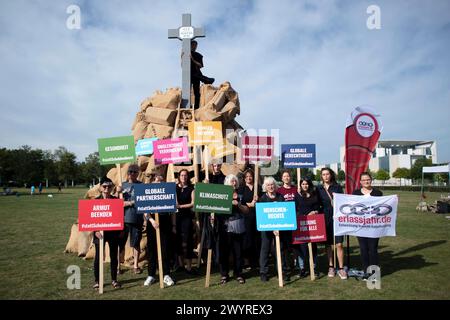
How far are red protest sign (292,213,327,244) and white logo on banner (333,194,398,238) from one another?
11.0 inches

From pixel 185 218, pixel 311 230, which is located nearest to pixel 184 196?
pixel 185 218

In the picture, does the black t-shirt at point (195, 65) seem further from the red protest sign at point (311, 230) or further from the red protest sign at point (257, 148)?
the red protest sign at point (311, 230)

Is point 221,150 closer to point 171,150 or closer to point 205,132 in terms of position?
point 205,132

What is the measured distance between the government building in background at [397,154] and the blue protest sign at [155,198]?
87.0 meters

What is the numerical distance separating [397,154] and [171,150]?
352ft

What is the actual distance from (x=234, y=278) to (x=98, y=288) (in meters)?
2.67

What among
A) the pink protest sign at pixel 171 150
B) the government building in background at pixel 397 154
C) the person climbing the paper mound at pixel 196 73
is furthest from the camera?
the government building in background at pixel 397 154

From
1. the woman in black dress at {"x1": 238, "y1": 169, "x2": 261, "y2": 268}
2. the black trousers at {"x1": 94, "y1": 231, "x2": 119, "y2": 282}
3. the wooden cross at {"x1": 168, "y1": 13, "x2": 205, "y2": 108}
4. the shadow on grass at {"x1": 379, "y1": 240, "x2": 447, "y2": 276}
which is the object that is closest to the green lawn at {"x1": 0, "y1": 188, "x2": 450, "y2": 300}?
the shadow on grass at {"x1": 379, "y1": 240, "x2": 447, "y2": 276}

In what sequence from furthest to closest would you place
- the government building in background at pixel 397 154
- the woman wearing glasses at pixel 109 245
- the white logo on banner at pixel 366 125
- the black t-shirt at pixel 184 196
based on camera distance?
the government building in background at pixel 397 154 → the white logo on banner at pixel 366 125 → the black t-shirt at pixel 184 196 → the woman wearing glasses at pixel 109 245

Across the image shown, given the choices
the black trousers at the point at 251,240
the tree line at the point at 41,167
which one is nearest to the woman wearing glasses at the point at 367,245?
the black trousers at the point at 251,240

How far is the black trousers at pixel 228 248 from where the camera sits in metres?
6.27
